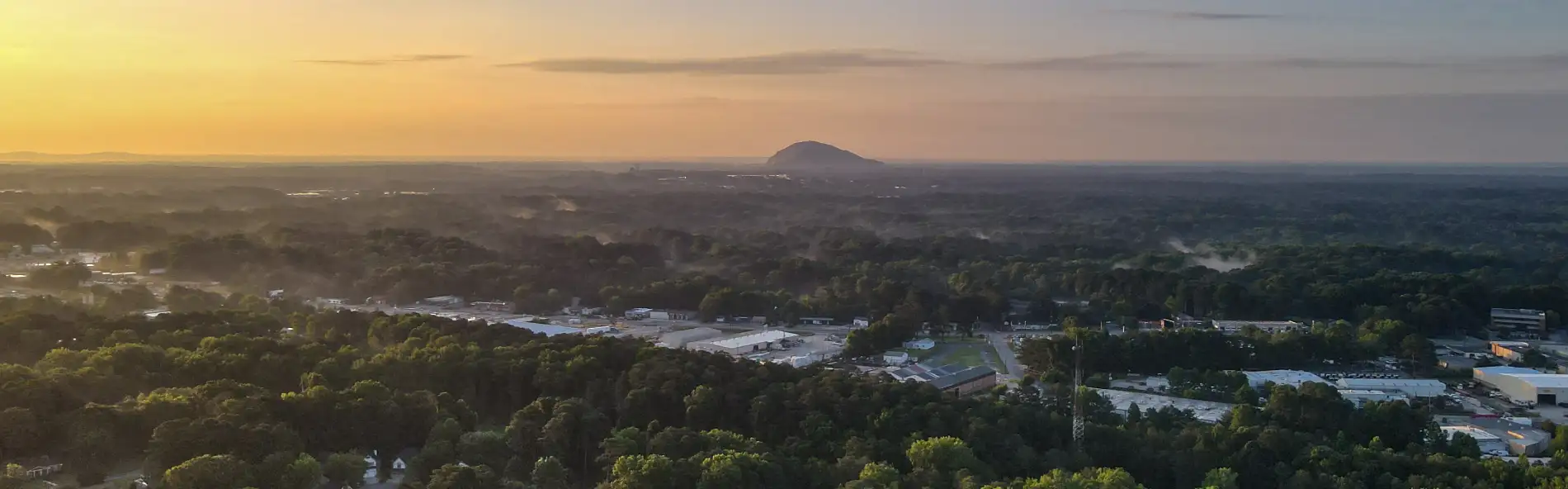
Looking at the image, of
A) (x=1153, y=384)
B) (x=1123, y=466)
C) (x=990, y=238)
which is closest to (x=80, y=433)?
(x=1123, y=466)

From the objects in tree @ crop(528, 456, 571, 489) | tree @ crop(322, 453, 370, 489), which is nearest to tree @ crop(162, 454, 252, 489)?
tree @ crop(322, 453, 370, 489)

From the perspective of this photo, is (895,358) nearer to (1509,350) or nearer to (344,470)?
(344,470)

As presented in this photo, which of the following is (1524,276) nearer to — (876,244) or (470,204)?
(876,244)

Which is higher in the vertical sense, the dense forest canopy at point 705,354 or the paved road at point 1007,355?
the dense forest canopy at point 705,354

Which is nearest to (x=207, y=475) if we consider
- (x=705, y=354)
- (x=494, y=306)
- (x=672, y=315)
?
(x=705, y=354)

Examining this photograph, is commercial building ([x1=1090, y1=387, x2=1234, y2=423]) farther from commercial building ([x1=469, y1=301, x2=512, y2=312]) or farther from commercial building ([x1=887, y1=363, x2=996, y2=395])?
commercial building ([x1=469, y1=301, x2=512, y2=312])

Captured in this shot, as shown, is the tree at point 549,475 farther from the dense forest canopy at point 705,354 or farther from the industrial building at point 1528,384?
the industrial building at point 1528,384

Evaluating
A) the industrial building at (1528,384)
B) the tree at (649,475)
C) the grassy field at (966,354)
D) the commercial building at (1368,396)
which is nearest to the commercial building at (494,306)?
the grassy field at (966,354)
